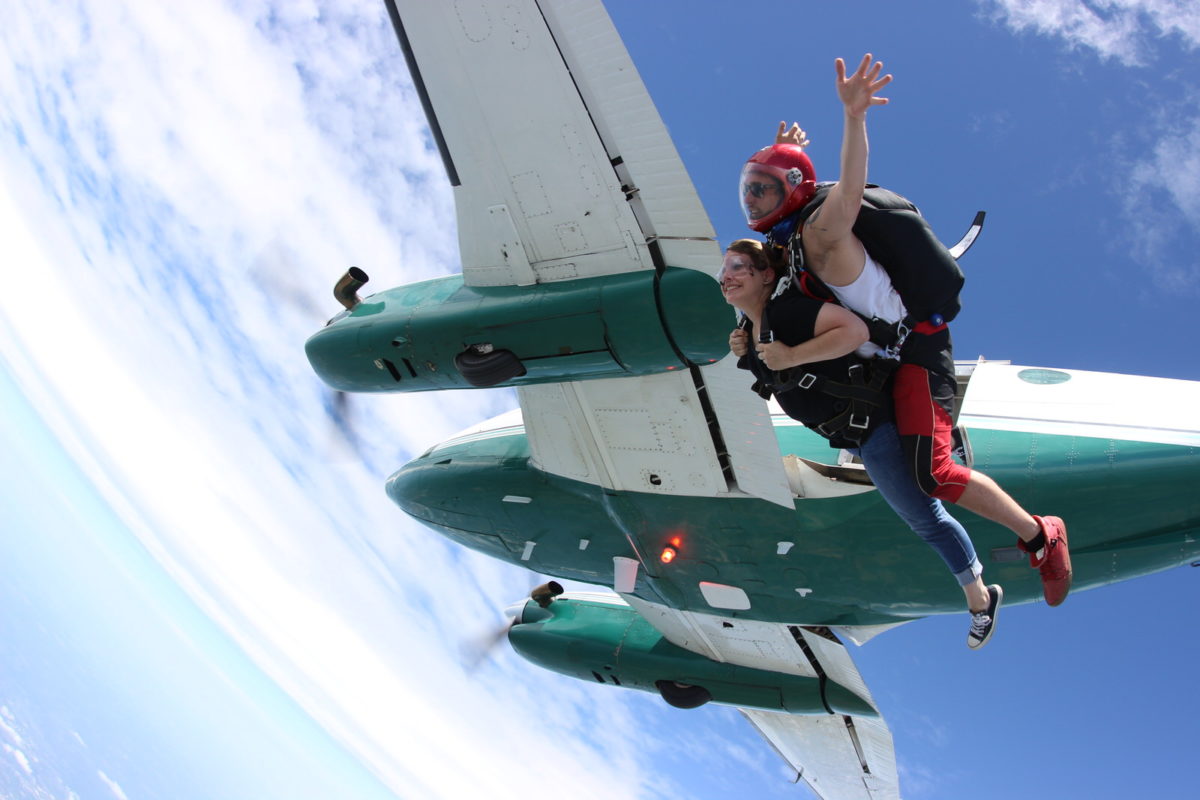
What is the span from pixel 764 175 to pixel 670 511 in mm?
5800

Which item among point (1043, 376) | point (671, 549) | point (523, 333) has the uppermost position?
Result: point (523, 333)

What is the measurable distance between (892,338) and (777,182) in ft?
3.12

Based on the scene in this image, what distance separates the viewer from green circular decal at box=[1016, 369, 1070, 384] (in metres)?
8.49

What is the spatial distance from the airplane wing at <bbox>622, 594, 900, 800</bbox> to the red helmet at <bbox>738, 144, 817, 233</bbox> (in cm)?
786

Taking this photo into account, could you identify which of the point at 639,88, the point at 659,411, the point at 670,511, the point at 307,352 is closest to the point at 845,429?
the point at 639,88

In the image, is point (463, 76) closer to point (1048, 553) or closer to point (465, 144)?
point (465, 144)

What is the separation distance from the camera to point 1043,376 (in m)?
8.61

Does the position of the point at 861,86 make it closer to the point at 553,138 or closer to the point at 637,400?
the point at 553,138

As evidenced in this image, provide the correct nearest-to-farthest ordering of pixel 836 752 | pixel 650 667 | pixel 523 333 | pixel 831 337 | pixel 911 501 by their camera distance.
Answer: pixel 831 337 → pixel 911 501 → pixel 523 333 → pixel 650 667 → pixel 836 752

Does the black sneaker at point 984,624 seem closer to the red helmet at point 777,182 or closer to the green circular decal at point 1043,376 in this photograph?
the red helmet at point 777,182

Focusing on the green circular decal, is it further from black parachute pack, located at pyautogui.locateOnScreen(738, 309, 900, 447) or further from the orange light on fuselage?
black parachute pack, located at pyautogui.locateOnScreen(738, 309, 900, 447)

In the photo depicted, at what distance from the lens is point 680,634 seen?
1211 cm

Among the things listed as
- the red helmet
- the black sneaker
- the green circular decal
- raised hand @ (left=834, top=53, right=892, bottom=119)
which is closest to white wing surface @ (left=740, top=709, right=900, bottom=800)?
the green circular decal

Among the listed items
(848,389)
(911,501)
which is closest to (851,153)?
(848,389)
